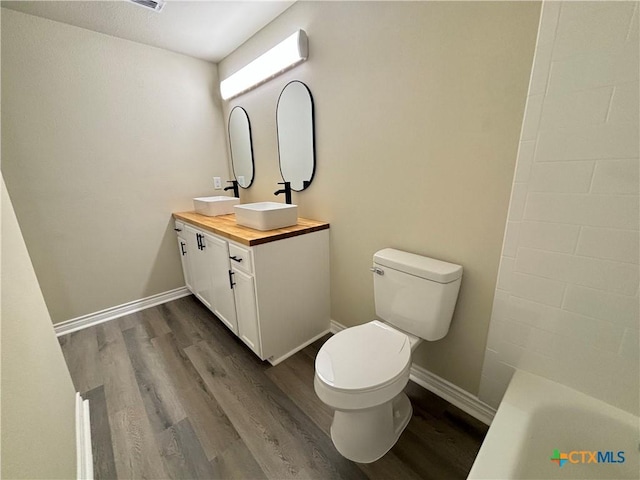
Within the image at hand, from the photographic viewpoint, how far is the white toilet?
100cm

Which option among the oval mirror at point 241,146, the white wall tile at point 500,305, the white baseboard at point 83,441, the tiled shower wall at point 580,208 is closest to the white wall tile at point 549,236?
the tiled shower wall at point 580,208

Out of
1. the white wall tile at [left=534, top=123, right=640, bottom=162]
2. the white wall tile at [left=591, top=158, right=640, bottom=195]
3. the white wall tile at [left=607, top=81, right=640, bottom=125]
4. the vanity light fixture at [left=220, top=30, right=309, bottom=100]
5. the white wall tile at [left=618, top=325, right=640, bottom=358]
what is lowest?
the white wall tile at [left=618, top=325, right=640, bottom=358]

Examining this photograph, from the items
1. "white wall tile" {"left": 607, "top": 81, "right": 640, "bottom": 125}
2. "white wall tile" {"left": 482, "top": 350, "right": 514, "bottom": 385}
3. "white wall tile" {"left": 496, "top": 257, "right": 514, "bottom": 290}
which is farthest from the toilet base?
"white wall tile" {"left": 607, "top": 81, "right": 640, "bottom": 125}

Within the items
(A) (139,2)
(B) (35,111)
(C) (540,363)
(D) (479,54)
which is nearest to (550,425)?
(C) (540,363)

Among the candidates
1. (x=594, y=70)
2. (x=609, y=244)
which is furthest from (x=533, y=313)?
(x=594, y=70)

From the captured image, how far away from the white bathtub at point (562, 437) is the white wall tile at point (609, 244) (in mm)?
539

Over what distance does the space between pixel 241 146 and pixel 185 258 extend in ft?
3.85

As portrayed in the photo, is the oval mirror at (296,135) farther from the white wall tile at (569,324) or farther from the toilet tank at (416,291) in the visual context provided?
the white wall tile at (569,324)

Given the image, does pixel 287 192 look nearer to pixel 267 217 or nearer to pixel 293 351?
pixel 267 217

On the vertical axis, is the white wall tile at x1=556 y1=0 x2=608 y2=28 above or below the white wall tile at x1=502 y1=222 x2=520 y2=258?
above

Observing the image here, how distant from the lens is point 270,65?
181 cm

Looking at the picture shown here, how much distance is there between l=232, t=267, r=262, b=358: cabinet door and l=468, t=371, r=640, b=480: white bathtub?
3.91ft

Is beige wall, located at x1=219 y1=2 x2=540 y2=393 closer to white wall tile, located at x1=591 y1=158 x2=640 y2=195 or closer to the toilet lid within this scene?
white wall tile, located at x1=591 y1=158 x2=640 y2=195

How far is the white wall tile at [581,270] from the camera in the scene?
822 millimetres
